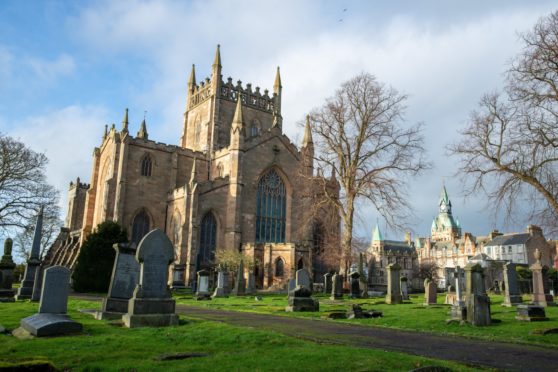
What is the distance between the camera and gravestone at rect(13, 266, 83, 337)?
859cm

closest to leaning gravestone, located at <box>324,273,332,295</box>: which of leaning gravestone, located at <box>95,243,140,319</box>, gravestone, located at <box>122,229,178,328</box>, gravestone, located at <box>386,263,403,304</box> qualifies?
gravestone, located at <box>386,263,403,304</box>

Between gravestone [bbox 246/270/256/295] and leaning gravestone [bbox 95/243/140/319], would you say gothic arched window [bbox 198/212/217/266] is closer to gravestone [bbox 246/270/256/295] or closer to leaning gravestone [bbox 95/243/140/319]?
gravestone [bbox 246/270/256/295]

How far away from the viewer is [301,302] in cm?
1644

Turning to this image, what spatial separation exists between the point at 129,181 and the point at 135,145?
12.0ft

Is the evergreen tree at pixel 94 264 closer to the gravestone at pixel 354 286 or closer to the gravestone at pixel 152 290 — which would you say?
the gravestone at pixel 354 286

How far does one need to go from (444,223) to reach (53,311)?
138 metres

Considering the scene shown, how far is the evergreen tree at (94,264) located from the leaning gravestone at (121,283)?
61.2 feet

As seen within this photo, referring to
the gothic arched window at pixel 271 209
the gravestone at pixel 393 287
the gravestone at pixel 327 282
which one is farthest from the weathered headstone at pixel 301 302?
the gothic arched window at pixel 271 209

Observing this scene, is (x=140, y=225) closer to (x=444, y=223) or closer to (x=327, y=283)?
(x=327, y=283)

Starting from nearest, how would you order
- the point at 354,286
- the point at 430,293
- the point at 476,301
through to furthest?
the point at 476,301, the point at 430,293, the point at 354,286

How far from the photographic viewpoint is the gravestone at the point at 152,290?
10570mm

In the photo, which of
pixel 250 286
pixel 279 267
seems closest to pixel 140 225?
pixel 279 267

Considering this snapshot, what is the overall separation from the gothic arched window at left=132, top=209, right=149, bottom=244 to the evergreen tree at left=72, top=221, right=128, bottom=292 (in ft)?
32.8

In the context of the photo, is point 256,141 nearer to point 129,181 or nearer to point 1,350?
point 129,181
